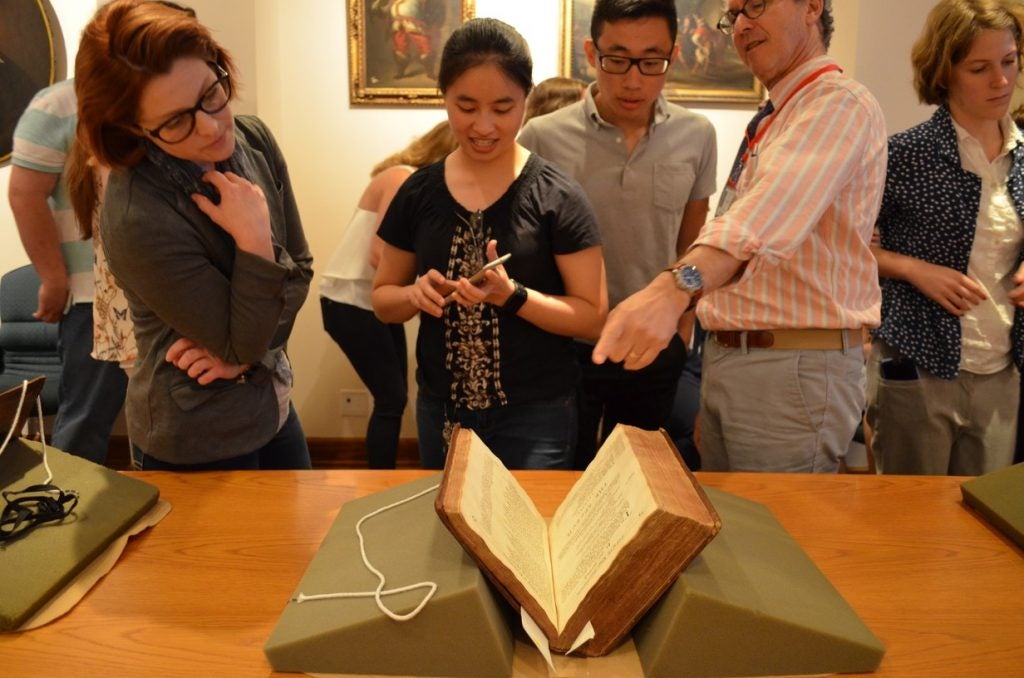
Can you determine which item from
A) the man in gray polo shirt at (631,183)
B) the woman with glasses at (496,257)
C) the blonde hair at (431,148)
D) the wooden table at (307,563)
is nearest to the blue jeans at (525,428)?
the woman with glasses at (496,257)

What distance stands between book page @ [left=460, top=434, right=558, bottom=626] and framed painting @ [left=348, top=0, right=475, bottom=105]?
2742 millimetres

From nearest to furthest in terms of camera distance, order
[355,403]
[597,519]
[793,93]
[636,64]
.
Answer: [597,519] → [793,93] → [636,64] → [355,403]

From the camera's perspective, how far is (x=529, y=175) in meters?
1.68

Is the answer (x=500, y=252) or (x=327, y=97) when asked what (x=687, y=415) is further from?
(x=327, y=97)

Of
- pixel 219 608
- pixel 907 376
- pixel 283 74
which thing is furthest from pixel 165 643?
pixel 283 74

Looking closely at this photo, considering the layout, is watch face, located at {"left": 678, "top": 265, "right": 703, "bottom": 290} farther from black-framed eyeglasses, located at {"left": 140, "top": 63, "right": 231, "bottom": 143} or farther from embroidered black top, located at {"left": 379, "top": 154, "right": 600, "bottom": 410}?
black-framed eyeglasses, located at {"left": 140, "top": 63, "right": 231, "bottom": 143}

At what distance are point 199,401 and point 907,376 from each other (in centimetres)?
164

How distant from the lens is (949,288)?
6.15 feet

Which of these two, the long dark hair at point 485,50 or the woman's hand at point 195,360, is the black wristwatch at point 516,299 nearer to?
the long dark hair at point 485,50

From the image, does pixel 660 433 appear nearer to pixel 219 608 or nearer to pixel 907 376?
pixel 219 608

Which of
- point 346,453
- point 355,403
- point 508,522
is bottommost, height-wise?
point 346,453

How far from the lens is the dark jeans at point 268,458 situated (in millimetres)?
1538

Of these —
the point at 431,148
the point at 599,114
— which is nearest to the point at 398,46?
the point at 431,148

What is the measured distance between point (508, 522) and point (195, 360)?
2.15 feet
